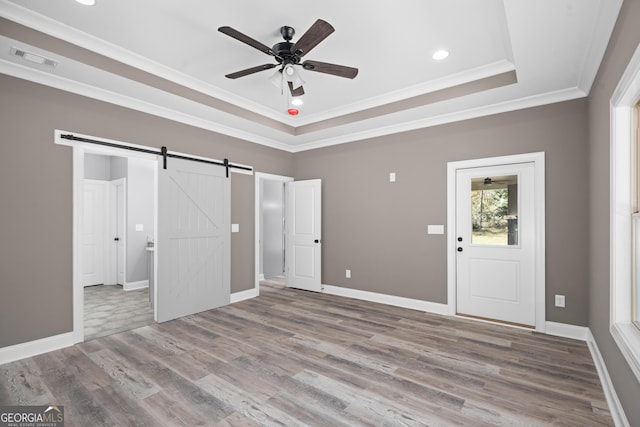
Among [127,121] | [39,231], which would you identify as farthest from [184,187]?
[39,231]

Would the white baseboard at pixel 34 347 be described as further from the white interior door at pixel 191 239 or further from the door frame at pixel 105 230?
the door frame at pixel 105 230

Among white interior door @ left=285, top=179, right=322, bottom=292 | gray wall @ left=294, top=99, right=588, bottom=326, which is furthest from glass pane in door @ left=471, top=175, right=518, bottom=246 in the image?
white interior door @ left=285, top=179, right=322, bottom=292

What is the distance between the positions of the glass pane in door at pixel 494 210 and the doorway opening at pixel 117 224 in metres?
5.42

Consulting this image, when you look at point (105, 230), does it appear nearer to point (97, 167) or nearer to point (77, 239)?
point (97, 167)

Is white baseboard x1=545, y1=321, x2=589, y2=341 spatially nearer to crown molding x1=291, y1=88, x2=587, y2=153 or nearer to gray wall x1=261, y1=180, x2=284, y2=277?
crown molding x1=291, y1=88, x2=587, y2=153

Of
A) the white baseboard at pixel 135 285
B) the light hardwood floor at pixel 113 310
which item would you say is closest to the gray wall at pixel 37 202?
the light hardwood floor at pixel 113 310

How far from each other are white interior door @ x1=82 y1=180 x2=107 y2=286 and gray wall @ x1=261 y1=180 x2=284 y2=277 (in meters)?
3.20

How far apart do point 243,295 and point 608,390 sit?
170 inches

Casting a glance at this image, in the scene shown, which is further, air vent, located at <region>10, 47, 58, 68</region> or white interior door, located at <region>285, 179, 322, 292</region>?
white interior door, located at <region>285, 179, 322, 292</region>

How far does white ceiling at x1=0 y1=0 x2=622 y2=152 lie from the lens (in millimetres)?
2355

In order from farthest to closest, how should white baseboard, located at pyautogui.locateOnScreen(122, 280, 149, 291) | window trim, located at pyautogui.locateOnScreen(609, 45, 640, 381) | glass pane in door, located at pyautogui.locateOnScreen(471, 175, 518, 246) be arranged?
white baseboard, located at pyautogui.locateOnScreen(122, 280, 149, 291) → glass pane in door, located at pyautogui.locateOnScreen(471, 175, 518, 246) → window trim, located at pyautogui.locateOnScreen(609, 45, 640, 381)

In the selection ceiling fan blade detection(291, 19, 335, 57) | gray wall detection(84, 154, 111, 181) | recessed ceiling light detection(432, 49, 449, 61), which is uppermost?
recessed ceiling light detection(432, 49, 449, 61)

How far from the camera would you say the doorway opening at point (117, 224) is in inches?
231

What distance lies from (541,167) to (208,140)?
4.35m
